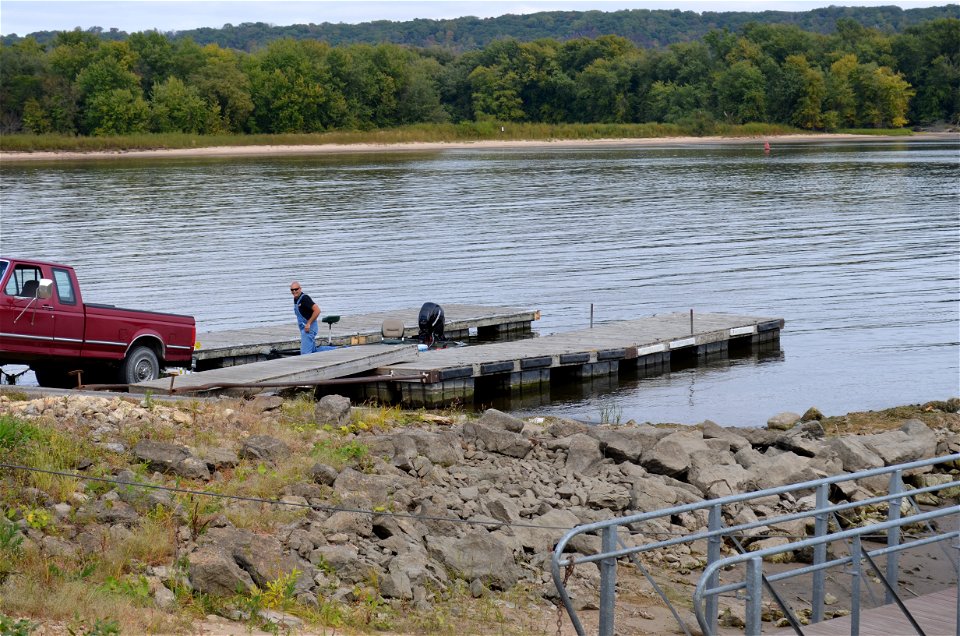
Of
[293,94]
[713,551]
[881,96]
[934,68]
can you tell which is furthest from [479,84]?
[713,551]

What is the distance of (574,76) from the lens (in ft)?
536

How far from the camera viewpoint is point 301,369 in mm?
19844

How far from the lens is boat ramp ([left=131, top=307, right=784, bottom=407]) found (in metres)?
19.8

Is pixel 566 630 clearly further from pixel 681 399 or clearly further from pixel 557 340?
pixel 557 340

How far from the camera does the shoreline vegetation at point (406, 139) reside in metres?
122

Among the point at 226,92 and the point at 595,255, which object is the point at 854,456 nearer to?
the point at 595,255

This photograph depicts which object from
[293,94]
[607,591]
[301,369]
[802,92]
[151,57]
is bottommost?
[301,369]

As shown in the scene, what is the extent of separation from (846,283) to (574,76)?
131 meters

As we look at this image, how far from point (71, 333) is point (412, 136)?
124 m

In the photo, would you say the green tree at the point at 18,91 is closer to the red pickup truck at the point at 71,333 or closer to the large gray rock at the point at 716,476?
the red pickup truck at the point at 71,333

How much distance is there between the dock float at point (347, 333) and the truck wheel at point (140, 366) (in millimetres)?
4190

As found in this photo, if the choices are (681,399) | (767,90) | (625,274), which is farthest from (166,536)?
(767,90)

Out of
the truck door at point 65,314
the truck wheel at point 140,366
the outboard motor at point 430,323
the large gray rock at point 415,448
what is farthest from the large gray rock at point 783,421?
the truck door at point 65,314

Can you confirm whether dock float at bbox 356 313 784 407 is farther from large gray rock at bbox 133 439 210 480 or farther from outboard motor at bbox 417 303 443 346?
large gray rock at bbox 133 439 210 480
